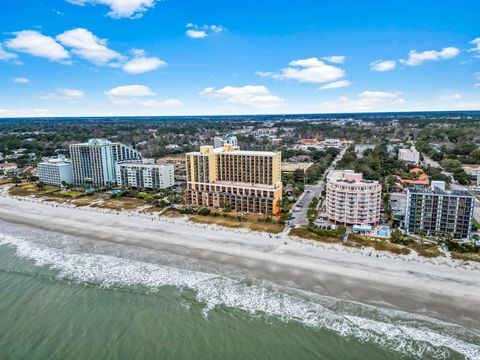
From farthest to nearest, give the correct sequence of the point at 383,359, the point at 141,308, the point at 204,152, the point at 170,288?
the point at 204,152
the point at 170,288
the point at 141,308
the point at 383,359

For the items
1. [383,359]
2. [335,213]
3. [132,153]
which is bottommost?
[383,359]

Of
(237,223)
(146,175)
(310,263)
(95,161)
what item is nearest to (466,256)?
(310,263)

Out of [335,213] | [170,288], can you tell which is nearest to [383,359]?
[170,288]

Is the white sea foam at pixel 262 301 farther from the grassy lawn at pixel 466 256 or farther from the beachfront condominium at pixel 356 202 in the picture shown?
the beachfront condominium at pixel 356 202

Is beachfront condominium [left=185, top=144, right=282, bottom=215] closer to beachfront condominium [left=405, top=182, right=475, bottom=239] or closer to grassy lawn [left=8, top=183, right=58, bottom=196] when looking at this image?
beachfront condominium [left=405, top=182, right=475, bottom=239]

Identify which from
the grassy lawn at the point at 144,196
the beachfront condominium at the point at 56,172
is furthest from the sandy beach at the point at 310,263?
the beachfront condominium at the point at 56,172

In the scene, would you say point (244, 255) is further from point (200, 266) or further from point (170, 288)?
point (170, 288)
